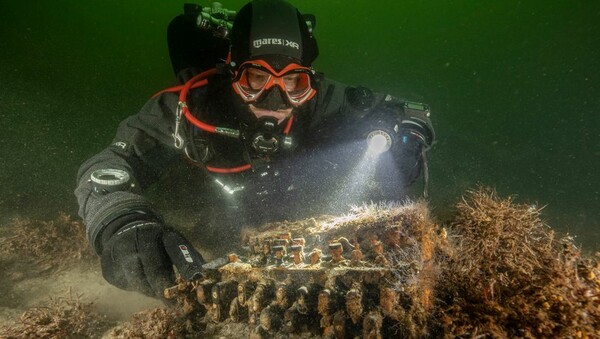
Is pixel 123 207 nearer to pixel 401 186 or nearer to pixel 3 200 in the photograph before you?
pixel 401 186

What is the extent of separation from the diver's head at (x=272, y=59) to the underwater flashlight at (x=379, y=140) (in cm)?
111

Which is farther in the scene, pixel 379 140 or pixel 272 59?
pixel 272 59

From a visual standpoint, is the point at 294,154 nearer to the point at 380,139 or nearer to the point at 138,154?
the point at 380,139

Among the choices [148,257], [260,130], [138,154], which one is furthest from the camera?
[138,154]

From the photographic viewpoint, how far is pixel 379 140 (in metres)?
3.72

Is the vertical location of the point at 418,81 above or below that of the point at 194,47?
above

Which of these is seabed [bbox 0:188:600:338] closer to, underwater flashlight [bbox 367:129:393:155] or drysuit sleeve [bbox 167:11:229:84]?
underwater flashlight [bbox 367:129:393:155]

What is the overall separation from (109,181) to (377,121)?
309cm

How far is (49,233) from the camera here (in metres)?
6.12

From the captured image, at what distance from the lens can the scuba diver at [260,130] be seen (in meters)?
4.01

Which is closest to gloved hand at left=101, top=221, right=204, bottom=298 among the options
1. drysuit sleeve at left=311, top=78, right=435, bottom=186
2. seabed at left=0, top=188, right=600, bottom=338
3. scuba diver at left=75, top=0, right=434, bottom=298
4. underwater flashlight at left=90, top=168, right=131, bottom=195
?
seabed at left=0, top=188, right=600, bottom=338

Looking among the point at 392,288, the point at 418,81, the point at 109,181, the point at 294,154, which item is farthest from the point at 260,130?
the point at 418,81

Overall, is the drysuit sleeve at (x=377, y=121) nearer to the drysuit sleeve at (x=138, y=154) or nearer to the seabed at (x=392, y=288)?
the seabed at (x=392, y=288)

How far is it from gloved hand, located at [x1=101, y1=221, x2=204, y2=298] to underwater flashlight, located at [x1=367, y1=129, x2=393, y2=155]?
2249 millimetres
